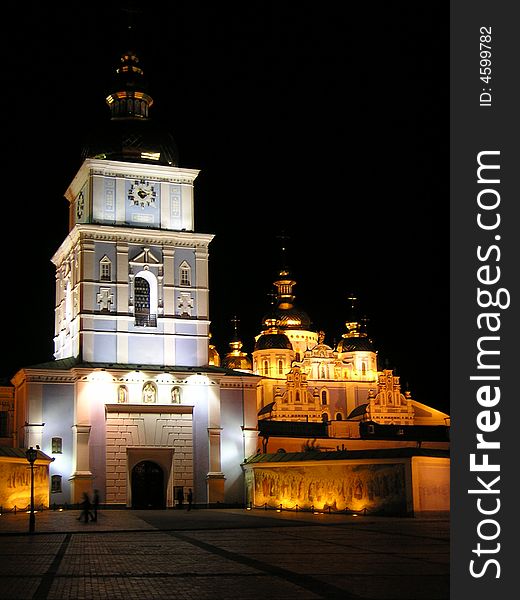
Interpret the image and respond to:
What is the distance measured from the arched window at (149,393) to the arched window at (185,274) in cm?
522

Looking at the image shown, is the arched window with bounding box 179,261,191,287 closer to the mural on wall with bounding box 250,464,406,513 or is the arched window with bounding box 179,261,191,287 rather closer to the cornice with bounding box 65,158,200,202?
the cornice with bounding box 65,158,200,202

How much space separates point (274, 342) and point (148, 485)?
35.8 meters

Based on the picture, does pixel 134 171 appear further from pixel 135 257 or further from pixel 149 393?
pixel 149 393

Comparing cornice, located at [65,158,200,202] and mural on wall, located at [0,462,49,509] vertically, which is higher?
cornice, located at [65,158,200,202]

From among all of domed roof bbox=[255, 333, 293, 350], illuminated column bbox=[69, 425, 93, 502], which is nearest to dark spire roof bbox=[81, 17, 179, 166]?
illuminated column bbox=[69, 425, 93, 502]

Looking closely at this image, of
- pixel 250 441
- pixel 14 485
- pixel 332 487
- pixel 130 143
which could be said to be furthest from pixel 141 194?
pixel 332 487

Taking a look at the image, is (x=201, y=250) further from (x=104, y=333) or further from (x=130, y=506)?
(x=130, y=506)

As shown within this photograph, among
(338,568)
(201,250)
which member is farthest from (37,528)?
(201,250)

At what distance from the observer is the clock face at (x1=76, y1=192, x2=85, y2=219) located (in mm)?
49931

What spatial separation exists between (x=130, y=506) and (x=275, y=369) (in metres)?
36.9

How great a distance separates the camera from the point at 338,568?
16812 millimetres

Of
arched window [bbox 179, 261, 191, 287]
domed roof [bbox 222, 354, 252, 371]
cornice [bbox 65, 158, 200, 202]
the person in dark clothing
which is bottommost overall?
the person in dark clothing

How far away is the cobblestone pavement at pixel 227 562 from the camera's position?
14.2 metres

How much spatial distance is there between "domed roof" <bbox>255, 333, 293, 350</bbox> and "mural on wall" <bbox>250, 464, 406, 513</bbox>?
1382 inches
